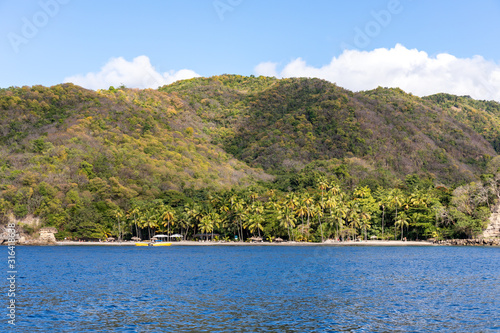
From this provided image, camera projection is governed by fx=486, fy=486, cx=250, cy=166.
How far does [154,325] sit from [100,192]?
118 metres

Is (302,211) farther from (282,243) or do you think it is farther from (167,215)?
(167,215)

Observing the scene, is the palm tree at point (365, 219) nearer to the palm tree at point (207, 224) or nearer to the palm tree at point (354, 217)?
the palm tree at point (354, 217)

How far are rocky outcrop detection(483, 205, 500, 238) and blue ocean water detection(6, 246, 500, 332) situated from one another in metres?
47.6

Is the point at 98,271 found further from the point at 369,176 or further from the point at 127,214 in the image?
the point at 369,176

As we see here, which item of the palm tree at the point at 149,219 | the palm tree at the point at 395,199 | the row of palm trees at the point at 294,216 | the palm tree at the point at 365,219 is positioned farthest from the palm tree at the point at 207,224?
the palm tree at the point at 395,199

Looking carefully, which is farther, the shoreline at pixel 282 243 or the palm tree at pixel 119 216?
the palm tree at pixel 119 216

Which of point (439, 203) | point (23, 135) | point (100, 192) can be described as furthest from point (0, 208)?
point (439, 203)

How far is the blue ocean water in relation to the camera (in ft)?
102

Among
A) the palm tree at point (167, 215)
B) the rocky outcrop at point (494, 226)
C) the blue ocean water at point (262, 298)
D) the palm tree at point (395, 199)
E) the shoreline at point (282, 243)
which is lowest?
the blue ocean water at point (262, 298)

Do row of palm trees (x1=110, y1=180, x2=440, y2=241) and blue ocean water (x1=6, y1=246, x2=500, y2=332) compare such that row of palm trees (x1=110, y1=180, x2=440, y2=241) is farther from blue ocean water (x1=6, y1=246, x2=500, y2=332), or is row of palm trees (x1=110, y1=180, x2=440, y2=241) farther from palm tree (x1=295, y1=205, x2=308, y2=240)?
blue ocean water (x1=6, y1=246, x2=500, y2=332)

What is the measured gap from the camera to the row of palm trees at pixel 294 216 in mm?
118188

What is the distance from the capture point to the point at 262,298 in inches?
1602

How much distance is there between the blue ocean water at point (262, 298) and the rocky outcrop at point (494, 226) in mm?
47629

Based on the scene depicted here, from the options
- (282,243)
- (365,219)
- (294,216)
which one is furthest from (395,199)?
(282,243)
